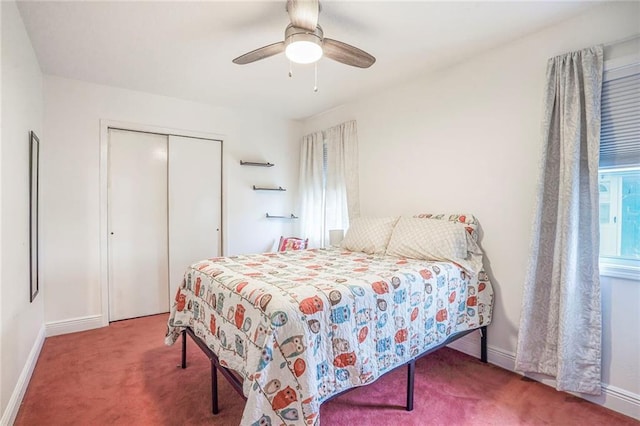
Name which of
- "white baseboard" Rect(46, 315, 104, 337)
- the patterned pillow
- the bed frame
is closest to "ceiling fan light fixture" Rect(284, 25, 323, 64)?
the patterned pillow

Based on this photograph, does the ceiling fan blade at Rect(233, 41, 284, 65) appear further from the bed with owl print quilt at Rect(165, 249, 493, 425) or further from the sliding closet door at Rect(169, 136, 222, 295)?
the sliding closet door at Rect(169, 136, 222, 295)

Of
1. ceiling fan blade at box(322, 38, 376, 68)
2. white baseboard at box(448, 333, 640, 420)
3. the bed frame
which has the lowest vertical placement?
white baseboard at box(448, 333, 640, 420)

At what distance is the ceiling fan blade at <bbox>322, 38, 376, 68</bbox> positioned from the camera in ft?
6.18

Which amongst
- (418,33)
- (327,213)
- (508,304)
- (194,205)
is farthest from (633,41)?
(194,205)

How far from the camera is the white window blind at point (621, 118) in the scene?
1.79 meters

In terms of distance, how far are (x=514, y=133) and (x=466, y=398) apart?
1841 mm

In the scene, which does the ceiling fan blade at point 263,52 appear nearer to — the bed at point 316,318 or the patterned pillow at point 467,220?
the bed at point 316,318

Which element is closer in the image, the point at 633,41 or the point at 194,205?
the point at 633,41

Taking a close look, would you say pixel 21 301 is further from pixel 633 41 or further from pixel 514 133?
pixel 633 41

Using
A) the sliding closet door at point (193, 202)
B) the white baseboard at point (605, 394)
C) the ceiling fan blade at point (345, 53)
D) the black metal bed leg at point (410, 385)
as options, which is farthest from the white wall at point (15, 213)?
the white baseboard at point (605, 394)

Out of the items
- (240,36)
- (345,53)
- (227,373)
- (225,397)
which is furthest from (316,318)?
(240,36)

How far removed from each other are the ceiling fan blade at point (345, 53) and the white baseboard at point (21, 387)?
8.67 ft

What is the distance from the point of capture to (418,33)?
221 centimetres

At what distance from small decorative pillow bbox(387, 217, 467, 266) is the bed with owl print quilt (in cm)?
11
